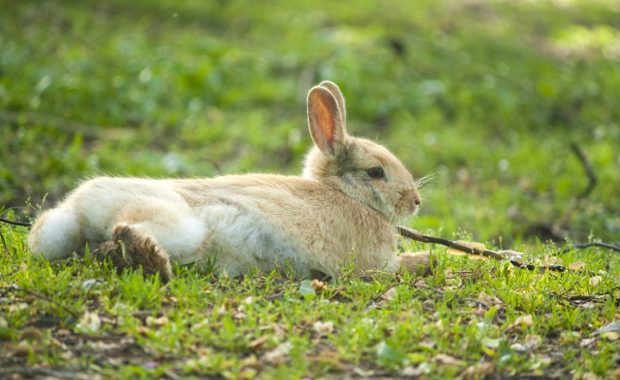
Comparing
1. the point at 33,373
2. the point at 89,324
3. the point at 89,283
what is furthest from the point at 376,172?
the point at 33,373

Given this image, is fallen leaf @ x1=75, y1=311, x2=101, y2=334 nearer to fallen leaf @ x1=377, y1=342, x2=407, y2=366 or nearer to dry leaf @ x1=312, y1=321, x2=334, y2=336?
dry leaf @ x1=312, y1=321, x2=334, y2=336

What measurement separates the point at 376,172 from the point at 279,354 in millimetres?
1941

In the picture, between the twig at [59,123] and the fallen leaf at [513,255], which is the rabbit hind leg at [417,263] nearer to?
the fallen leaf at [513,255]

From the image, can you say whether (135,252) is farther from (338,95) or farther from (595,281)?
(595,281)

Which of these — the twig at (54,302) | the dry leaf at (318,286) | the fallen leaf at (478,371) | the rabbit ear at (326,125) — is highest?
the rabbit ear at (326,125)

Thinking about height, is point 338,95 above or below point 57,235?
above

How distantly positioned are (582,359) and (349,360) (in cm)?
116

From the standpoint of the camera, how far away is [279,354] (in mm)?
4035

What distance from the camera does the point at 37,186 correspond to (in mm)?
8195

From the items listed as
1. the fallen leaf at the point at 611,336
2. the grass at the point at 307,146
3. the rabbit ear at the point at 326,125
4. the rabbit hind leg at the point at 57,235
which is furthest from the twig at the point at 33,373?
the fallen leaf at the point at 611,336

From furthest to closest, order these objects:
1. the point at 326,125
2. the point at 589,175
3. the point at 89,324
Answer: the point at 589,175, the point at 326,125, the point at 89,324

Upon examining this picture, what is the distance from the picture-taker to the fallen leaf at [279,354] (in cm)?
399

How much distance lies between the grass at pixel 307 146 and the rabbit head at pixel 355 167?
49cm

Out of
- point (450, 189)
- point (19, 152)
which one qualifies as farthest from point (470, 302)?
point (19, 152)
